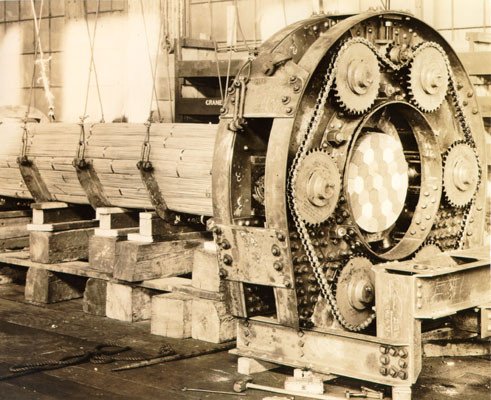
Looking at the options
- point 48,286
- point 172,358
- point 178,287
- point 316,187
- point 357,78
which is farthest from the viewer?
point 48,286

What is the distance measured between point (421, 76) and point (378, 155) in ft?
2.07

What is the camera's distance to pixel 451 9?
27.0ft

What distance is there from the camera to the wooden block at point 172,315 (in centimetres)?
672

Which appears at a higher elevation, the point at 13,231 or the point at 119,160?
the point at 119,160

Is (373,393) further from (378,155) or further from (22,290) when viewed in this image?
(22,290)

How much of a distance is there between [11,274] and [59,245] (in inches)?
53.0

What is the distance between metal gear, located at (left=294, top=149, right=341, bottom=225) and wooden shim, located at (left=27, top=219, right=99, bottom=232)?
3442 millimetres

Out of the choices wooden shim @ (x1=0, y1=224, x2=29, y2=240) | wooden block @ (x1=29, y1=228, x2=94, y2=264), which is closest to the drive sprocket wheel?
wooden block @ (x1=29, y1=228, x2=94, y2=264)

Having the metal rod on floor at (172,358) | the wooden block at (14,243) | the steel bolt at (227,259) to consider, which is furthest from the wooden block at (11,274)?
the steel bolt at (227,259)

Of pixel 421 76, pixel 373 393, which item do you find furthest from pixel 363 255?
pixel 421 76

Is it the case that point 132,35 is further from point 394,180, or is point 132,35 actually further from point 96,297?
point 394,180

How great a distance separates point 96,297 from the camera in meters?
7.61

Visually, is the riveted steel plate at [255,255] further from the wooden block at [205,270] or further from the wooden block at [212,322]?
the wooden block at [205,270]

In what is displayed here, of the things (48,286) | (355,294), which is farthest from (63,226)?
(355,294)
